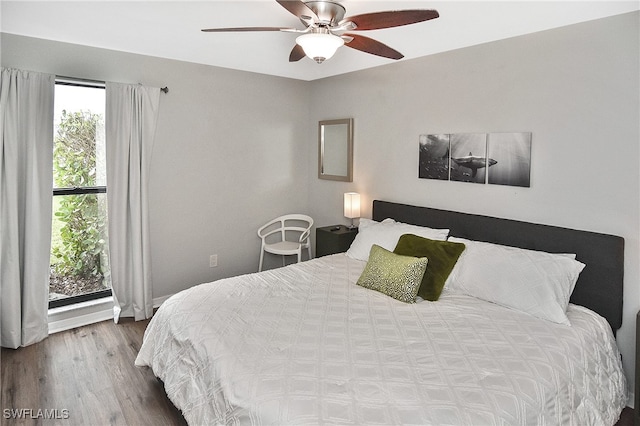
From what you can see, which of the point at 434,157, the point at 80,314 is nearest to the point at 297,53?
the point at 434,157

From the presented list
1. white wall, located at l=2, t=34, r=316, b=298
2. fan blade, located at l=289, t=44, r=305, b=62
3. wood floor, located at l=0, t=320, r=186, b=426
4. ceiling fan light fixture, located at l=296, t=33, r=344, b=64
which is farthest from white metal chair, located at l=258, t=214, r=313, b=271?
ceiling fan light fixture, located at l=296, t=33, r=344, b=64

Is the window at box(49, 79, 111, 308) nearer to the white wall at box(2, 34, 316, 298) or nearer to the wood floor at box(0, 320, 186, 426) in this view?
the white wall at box(2, 34, 316, 298)

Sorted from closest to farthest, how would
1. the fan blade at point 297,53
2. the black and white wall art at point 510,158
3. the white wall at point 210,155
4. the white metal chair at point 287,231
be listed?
the fan blade at point 297,53
the black and white wall art at point 510,158
the white wall at point 210,155
the white metal chair at point 287,231

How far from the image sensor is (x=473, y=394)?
1.65 meters

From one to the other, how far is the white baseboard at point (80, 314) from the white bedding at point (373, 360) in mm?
1353

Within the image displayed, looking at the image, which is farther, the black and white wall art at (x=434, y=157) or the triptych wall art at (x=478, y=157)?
the black and white wall art at (x=434, y=157)

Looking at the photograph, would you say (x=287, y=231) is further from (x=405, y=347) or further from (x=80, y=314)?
(x=405, y=347)

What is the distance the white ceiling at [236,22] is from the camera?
8.41 ft

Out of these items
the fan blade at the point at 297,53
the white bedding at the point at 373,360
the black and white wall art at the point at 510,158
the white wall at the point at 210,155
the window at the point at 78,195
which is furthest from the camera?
the white wall at the point at 210,155

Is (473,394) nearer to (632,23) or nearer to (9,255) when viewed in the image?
(632,23)

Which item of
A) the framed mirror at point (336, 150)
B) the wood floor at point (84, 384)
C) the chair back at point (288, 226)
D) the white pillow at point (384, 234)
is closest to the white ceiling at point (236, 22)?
the framed mirror at point (336, 150)

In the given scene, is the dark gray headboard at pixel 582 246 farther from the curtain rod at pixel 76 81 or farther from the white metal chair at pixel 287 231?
the curtain rod at pixel 76 81

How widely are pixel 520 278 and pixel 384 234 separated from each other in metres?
1.16

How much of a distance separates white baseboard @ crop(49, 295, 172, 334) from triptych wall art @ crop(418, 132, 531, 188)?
3039 mm
